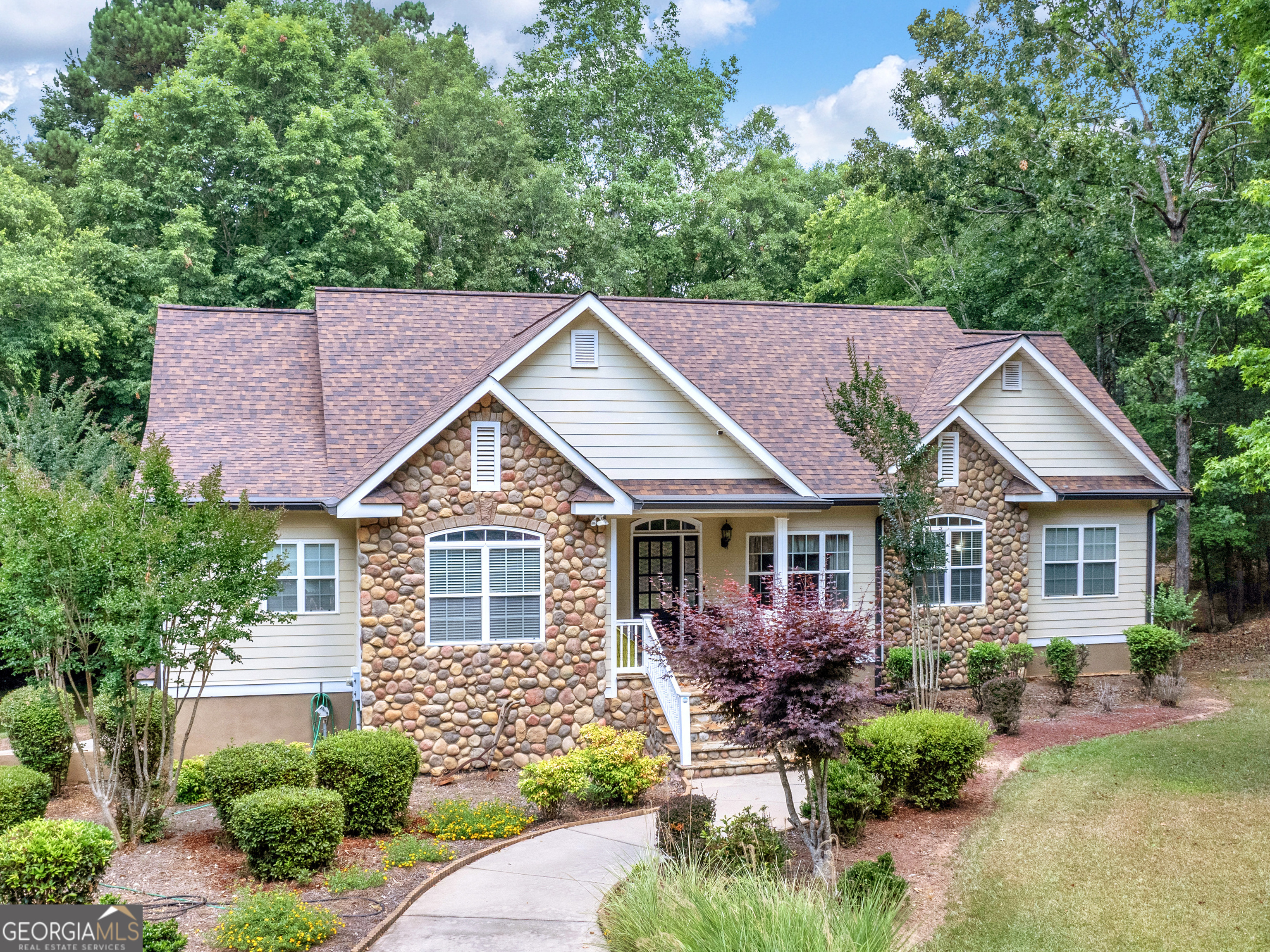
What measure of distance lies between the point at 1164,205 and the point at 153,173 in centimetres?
2406

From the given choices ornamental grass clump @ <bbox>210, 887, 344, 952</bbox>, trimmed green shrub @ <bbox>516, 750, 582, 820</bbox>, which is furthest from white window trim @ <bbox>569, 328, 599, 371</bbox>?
ornamental grass clump @ <bbox>210, 887, 344, 952</bbox>

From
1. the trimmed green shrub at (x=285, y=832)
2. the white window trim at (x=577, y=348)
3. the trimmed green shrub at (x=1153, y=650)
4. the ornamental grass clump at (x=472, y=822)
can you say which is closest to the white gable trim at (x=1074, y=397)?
the trimmed green shrub at (x=1153, y=650)

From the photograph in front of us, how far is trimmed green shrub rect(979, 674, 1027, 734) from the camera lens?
45.6 feet

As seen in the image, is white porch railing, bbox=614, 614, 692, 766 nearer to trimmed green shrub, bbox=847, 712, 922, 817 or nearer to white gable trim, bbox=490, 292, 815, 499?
trimmed green shrub, bbox=847, 712, 922, 817

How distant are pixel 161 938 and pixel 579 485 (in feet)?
25.8

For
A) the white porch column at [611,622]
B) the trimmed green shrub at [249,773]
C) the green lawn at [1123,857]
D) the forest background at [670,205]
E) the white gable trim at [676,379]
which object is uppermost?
the forest background at [670,205]

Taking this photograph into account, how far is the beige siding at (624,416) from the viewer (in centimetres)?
1534

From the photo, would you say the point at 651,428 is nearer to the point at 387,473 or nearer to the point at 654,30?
the point at 387,473

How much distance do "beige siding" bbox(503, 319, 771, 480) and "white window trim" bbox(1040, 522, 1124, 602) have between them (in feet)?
19.6

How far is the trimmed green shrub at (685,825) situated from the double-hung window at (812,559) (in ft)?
23.5

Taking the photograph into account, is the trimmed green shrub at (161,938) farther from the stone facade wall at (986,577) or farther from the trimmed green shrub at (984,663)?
the trimmed green shrub at (984,663)

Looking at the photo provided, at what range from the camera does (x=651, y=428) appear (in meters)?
15.6

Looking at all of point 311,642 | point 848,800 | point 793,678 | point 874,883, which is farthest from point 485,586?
point 874,883

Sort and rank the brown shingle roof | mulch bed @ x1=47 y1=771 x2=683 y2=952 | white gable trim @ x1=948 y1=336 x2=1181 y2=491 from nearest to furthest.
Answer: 1. mulch bed @ x1=47 y1=771 x2=683 y2=952
2. the brown shingle roof
3. white gable trim @ x1=948 y1=336 x2=1181 y2=491
